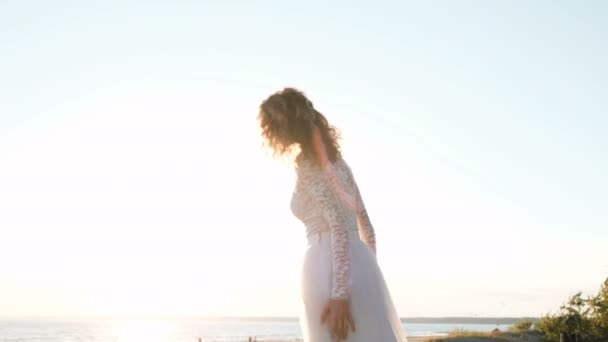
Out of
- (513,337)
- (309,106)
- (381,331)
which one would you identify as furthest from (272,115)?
(513,337)

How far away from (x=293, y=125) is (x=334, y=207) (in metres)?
0.62

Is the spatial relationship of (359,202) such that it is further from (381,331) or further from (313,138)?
(381,331)

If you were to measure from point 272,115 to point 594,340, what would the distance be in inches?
731

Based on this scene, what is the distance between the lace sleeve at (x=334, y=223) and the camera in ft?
14.9

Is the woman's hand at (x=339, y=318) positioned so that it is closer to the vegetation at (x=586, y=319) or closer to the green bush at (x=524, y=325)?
the vegetation at (x=586, y=319)

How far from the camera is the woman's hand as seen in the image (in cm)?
448

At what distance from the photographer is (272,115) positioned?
15.9ft

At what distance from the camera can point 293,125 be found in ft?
15.8

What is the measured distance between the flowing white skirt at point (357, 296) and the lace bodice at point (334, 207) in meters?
0.09

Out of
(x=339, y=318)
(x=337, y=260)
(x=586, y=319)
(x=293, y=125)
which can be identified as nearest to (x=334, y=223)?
(x=337, y=260)

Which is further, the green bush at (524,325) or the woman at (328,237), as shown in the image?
the green bush at (524,325)

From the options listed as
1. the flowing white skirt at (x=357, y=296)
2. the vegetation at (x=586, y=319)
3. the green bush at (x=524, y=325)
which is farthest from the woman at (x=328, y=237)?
the green bush at (x=524, y=325)

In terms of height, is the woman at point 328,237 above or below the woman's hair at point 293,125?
below

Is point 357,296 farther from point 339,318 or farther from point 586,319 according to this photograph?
point 586,319
